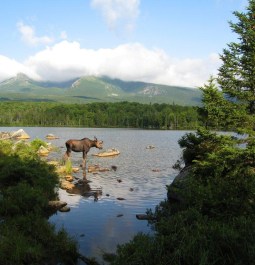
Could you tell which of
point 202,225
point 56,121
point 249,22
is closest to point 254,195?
point 202,225

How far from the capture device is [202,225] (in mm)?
9117

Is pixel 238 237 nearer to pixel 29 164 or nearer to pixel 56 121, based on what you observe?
pixel 29 164

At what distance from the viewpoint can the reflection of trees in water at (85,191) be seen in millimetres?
23594

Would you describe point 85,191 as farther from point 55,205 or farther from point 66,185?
point 55,205

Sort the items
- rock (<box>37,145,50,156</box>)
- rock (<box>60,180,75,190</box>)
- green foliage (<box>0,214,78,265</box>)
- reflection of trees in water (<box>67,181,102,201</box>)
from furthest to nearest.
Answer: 1. rock (<box>37,145,50,156</box>)
2. rock (<box>60,180,75,190</box>)
3. reflection of trees in water (<box>67,181,102,201</box>)
4. green foliage (<box>0,214,78,265</box>)

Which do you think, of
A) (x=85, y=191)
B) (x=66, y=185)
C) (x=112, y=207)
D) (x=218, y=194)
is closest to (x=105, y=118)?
(x=66, y=185)

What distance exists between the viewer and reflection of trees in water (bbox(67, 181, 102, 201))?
77.4ft

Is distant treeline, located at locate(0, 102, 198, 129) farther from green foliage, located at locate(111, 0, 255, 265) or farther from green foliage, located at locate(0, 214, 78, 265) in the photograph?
green foliage, located at locate(0, 214, 78, 265)

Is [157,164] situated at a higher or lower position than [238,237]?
lower

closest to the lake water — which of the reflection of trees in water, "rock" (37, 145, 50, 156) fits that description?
the reflection of trees in water

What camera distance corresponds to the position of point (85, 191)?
24.7 m

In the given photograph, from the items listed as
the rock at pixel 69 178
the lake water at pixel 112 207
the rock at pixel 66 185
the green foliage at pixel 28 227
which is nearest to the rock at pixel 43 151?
the lake water at pixel 112 207

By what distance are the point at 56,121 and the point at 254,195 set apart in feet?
610

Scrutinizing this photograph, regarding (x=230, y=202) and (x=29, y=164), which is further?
(x=29, y=164)
